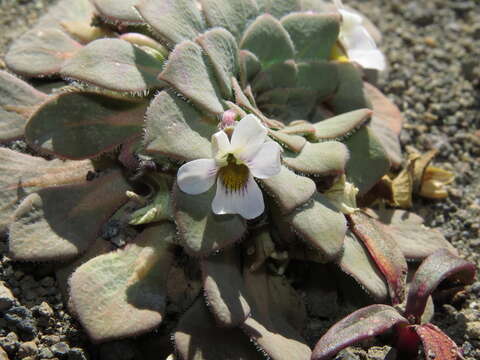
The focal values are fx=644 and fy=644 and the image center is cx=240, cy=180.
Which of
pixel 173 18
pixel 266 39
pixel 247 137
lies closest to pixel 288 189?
pixel 247 137

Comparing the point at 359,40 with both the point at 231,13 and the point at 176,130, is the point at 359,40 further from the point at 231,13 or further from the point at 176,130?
the point at 176,130

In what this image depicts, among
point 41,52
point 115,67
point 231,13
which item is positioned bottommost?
point 41,52

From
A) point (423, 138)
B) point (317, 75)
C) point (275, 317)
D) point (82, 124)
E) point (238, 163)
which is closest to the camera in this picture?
point (238, 163)

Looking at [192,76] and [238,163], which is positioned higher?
[192,76]

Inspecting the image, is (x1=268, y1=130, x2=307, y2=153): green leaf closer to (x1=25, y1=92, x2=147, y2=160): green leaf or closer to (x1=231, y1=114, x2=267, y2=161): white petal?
(x1=231, y1=114, x2=267, y2=161): white petal

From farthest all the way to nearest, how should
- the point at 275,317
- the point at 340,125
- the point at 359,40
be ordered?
1. the point at 359,40
2. the point at 340,125
3. the point at 275,317

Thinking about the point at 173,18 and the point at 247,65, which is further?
the point at 247,65

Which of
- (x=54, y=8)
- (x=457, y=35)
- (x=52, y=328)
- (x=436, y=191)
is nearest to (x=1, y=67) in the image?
(x=54, y=8)

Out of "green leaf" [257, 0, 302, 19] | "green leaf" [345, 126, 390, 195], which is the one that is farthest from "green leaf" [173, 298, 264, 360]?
"green leaf" [257, 0, 302, 19]
